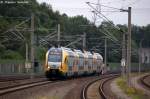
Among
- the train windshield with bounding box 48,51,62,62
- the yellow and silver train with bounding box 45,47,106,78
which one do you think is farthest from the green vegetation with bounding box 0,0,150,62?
the train windshield with bounding box 48,51,62,62

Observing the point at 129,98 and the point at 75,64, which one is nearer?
the point at 129,98

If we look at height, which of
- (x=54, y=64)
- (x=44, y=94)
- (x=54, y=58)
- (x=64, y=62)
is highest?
(x=54, y=58)

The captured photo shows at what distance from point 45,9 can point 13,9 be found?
25.4 meters

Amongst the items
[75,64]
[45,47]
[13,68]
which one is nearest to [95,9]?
[75,64]

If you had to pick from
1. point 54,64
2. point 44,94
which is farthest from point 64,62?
point 44,94

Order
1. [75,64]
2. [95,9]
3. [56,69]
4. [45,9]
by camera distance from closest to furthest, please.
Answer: [95,9] → [56,69] → [75,64] → [45,9]

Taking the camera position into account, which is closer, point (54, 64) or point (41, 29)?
point (54, 64)

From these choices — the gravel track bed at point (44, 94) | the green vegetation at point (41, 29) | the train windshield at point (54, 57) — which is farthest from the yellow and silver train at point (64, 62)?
the gravel track bed at point (44, 94)

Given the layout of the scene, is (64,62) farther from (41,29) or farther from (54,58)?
(41,29)

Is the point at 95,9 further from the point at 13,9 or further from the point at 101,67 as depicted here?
the point at 13,9

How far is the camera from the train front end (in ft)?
168

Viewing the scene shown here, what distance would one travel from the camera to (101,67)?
82.2 metres

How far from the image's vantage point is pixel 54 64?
51406mm

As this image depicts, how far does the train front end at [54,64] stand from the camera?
168ft
